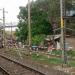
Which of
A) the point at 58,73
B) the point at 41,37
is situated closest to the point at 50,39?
the point at 41,37

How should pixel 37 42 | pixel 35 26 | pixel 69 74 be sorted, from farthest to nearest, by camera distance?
pixel 35 26 → pixel 37 42 → pixel 69 74

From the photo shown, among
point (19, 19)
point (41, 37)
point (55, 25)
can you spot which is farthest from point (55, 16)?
point (19, 19)

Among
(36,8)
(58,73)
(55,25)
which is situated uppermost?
(36,8)

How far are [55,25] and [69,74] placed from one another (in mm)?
36409

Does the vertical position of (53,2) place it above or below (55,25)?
above

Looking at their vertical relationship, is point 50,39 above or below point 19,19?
below

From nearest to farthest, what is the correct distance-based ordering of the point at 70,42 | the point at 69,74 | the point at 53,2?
the point at 69,74, the point at 70,42, the point at 53,2

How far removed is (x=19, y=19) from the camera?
2473 inches

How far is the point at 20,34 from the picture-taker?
196ft

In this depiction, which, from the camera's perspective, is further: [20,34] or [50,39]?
[20,34]

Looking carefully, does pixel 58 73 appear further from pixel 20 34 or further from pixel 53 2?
pixel 20 34

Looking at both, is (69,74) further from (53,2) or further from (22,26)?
(22,26)

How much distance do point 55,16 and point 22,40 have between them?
11693 millimetres

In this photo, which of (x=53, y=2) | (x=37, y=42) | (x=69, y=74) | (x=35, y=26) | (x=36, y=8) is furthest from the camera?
(x=36, y=8)
